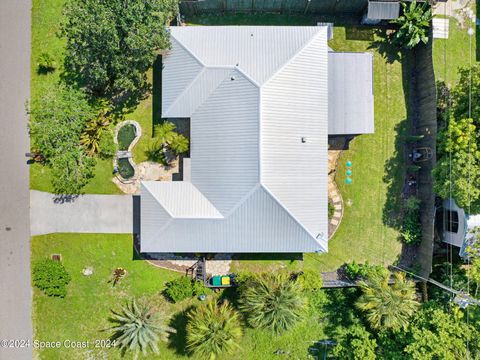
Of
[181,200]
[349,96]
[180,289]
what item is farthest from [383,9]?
[180,289]

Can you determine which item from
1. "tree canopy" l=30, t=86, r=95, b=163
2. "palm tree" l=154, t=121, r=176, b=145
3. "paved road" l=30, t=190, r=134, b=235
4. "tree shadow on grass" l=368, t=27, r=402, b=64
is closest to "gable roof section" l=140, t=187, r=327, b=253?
"paved road" l=30, t=190, r=134, b=235

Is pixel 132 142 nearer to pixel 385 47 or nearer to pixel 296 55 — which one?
pixel 296 55

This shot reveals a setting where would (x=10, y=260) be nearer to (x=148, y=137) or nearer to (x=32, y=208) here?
(x=32, y=208)

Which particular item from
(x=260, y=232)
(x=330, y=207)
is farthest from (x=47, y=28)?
(x=330, y=207)

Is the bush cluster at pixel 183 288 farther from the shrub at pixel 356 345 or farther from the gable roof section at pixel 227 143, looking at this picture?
the shrub at pixel 356 345

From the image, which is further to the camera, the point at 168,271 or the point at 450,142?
the point at 168,271
